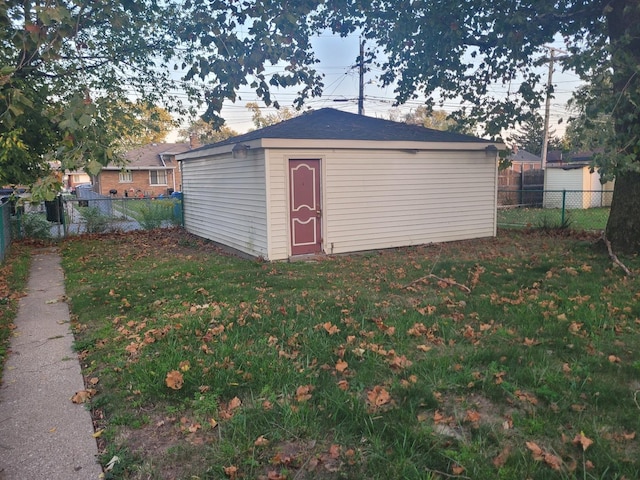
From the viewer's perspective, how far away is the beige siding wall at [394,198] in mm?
10359

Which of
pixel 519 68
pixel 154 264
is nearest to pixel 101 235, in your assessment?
pixel 154 264

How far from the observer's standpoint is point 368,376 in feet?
13.0

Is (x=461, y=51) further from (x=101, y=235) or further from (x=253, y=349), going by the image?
(x=101, y=235)

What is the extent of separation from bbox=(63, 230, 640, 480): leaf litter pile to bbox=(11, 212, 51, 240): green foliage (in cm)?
778

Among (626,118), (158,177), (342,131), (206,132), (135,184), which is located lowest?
(135,184)

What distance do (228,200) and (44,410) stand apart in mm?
8694

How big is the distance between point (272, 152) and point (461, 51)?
4.53 metres

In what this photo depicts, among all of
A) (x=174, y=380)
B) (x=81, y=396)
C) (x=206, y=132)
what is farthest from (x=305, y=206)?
(x=81, y=396)

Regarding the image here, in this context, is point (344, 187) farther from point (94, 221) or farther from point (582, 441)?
point (94, 221)

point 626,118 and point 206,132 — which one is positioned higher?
point 626,118

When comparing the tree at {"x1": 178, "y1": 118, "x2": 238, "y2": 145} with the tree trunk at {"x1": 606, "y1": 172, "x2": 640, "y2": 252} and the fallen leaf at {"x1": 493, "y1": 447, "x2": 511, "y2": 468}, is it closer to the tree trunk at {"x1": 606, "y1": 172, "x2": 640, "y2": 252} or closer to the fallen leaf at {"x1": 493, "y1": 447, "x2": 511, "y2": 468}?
the fallen leaf at {"x1": 493, "y1": 447, "x2": 511, "y2": 468}

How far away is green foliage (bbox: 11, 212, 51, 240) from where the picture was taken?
13.9 meters

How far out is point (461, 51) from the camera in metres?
10.3

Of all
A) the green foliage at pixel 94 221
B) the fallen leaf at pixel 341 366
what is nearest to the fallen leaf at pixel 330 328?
the fallen leaf at pixel 341 366
